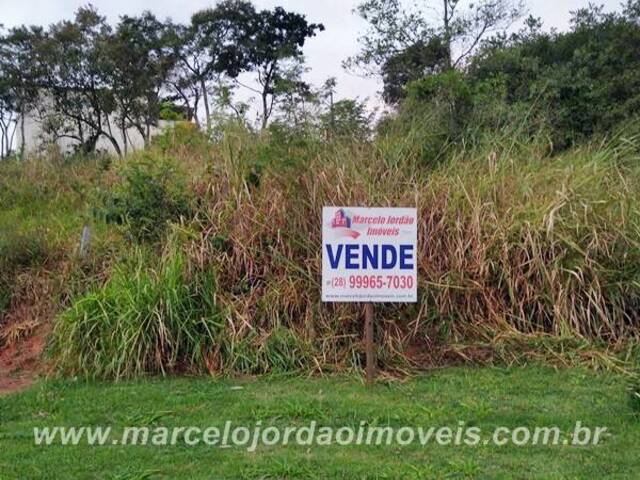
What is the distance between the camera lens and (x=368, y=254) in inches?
240

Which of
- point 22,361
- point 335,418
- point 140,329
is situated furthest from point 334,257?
point 22,361

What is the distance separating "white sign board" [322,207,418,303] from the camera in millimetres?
6059

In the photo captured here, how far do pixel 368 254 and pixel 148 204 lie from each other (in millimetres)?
3446

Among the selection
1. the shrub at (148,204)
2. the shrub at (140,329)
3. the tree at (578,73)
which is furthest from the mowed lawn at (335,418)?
the tree at (578,73)

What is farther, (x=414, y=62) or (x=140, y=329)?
(x=414, y=62)

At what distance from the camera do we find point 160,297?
6969 mm

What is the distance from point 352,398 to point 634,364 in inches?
107

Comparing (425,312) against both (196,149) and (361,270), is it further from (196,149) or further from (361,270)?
(196,149)

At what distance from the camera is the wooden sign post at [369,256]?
6.06 m

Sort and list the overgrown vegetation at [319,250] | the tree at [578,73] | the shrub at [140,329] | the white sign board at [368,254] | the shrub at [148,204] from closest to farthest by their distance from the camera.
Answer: the white sign board at [368,254] < the shrub at [140,329] < the overgrown vegetation at [319,250] < the shrub at [148,204] < the tree at [578,73]

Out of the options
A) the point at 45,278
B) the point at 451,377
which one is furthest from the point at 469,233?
the point at 45,278

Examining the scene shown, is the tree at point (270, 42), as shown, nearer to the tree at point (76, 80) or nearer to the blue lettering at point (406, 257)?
the tree at point (76, 80)

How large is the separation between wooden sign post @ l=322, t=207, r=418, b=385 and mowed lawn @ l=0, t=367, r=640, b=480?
811 mm

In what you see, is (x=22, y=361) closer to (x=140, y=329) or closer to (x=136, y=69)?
(x=140, y=329)
